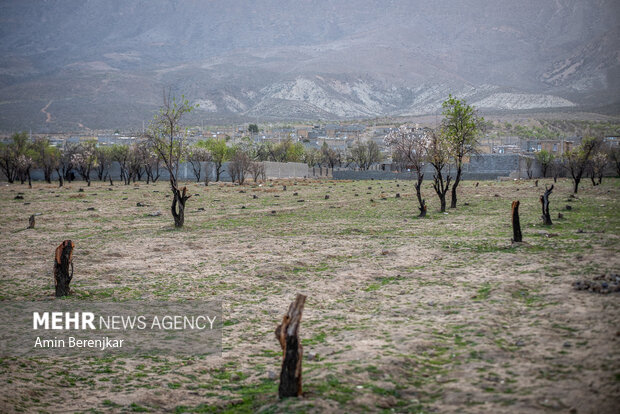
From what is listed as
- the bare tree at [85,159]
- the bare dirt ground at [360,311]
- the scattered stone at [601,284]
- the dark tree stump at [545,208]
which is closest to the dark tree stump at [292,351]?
the bare dirt ground at [360,311]

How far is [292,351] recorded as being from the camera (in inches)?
281

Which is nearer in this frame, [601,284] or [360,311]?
[601,284]

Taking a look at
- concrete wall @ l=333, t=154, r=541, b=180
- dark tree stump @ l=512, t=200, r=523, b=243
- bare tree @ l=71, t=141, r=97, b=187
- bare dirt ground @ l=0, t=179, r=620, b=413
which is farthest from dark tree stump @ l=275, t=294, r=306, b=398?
concrete wall @ l=333, t=154, r=541, b=180

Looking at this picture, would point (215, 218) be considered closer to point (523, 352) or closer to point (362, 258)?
point (362, 258)

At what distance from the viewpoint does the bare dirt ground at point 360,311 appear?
7.31 meters

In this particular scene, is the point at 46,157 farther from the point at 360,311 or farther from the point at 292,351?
the point at 292,351

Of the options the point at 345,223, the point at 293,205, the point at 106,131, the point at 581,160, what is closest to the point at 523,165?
the point at 581,160

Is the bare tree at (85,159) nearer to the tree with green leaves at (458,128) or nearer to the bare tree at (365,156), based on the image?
the bare tree at (365,156)

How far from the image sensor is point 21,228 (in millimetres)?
24172

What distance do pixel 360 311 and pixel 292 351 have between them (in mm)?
4409

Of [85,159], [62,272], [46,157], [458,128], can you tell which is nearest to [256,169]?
[85,159]

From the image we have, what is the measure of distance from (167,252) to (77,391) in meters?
10.3

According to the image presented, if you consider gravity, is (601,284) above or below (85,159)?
below

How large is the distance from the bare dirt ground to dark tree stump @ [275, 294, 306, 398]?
22cm
